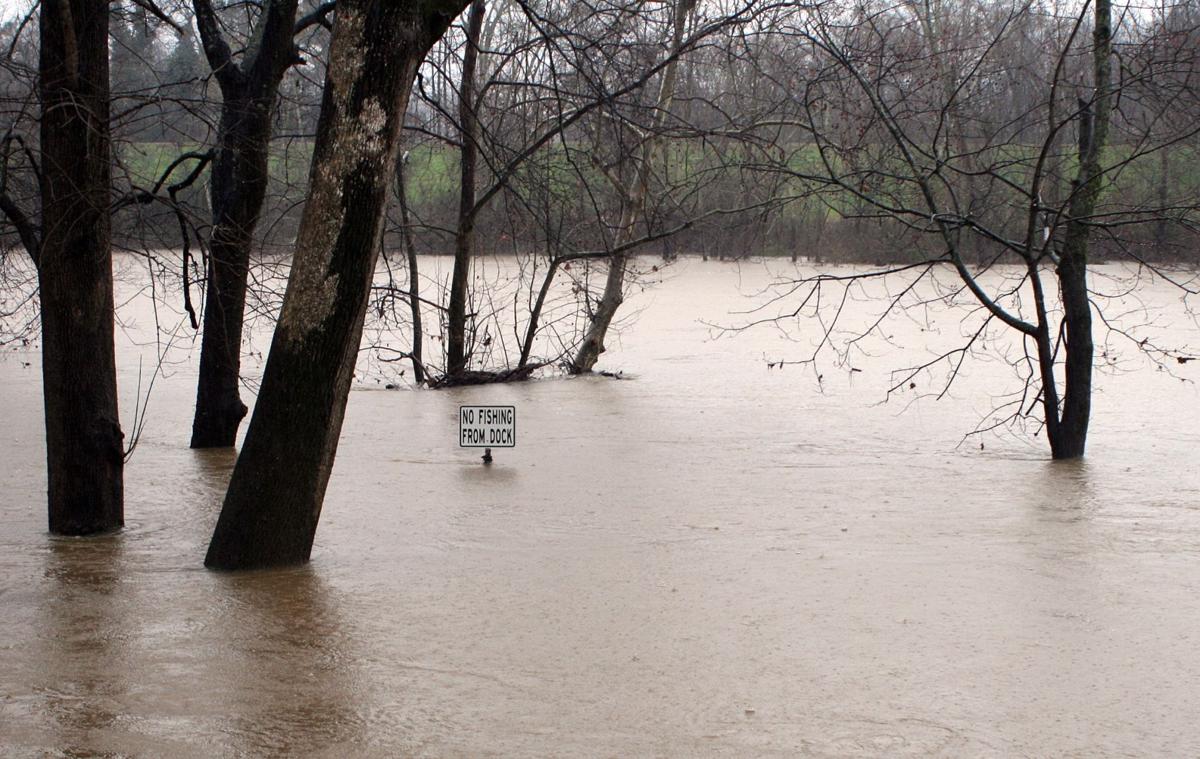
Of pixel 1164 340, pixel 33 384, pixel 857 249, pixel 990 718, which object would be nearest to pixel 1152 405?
pixel 1164 340

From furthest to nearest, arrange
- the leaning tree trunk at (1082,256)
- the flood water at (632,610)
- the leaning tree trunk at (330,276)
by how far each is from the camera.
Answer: the leaning tree trunk at (1082,256) → the leaning tree trunk at (330,276) → the flood water at (632,610)

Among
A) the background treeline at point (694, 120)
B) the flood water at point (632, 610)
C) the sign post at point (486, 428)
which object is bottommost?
the flood water at point (632, 610)

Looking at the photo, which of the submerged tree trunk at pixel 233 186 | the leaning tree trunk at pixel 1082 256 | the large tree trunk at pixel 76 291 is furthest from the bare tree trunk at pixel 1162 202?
the large tree trunk at pixel 76 291

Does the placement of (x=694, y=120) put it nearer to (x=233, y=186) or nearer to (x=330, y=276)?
(x=233, y=186)

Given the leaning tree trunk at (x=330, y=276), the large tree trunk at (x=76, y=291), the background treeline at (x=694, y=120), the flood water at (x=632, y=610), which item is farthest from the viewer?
the background treeline at (x=694, y=120)

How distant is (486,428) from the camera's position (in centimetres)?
904

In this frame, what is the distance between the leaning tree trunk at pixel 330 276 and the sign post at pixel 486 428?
320 centimetres

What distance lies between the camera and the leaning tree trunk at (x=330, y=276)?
5594 mm

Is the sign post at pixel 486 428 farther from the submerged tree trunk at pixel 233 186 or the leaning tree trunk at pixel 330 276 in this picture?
the leaning tree trunk at pixel 330 276

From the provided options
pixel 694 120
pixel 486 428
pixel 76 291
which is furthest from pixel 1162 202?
pixel 694 120

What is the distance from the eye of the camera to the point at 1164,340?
19.5 metres

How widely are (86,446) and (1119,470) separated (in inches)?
269

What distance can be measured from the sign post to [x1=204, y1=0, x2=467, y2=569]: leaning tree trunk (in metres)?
3.20

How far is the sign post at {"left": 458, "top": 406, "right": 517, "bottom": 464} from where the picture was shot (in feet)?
29.6
